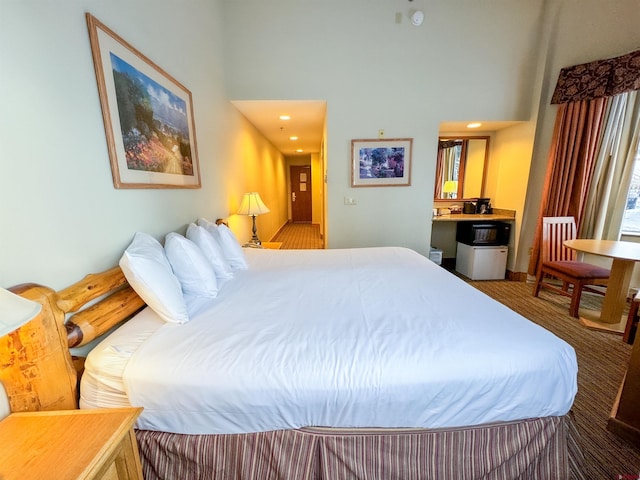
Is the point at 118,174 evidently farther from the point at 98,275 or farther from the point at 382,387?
the point at 382,387

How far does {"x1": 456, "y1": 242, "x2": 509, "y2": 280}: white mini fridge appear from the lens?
3.47m

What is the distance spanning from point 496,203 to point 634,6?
2165 millimetres

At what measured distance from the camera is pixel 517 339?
3.44 feet

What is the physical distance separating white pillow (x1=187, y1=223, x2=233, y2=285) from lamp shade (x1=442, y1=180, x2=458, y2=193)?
343cm

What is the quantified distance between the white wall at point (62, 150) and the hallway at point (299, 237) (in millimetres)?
3612

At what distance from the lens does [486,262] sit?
3.49 meters

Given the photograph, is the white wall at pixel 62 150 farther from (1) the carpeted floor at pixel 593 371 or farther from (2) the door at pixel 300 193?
(2) the door at pixel 300 193

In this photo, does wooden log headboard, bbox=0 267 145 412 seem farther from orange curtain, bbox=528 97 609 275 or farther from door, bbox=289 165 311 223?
door, bbox=289 165 311 223

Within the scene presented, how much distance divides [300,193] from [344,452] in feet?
26.4

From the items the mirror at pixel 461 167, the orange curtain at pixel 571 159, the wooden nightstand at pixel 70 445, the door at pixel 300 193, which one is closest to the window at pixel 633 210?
the orange curtain at pixel 571 159

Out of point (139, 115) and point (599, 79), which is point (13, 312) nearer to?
point (139, 115)

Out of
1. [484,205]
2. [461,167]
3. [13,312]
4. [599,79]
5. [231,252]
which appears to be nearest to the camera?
[13,312]

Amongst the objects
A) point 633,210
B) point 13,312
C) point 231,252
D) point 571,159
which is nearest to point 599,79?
point 571,159

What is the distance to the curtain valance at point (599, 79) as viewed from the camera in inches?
92.8
